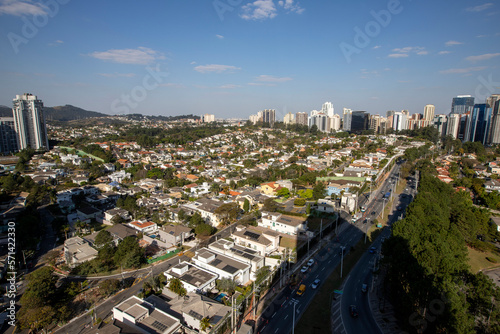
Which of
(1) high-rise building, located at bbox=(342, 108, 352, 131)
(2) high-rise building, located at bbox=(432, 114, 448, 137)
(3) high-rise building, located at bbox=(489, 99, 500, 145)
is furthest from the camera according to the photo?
(1) high-rise building, located at bbox=(342, 108, 352, 131)

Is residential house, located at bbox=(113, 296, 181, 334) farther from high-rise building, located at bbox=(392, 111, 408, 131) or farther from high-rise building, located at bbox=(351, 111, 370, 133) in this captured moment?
high-rise building, located at bbox=(392, 111, 408, 131)

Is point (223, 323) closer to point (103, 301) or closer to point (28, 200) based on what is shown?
point (103, 301)

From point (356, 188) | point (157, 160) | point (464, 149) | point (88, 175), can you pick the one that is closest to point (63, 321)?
point (356, 188)

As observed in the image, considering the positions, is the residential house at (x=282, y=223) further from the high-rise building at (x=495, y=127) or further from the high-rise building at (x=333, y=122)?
the high-rise building at (x=333, y=122)

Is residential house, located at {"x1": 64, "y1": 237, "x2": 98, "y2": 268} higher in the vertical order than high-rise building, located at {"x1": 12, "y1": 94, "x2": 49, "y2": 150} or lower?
lower

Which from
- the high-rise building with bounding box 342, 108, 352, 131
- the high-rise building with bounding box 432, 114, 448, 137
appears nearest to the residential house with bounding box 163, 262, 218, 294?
the high-rise building with bounding box 432, 114, 448, 137

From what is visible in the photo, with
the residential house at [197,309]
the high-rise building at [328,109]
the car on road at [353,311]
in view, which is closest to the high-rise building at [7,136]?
the residential house at [197,309]
